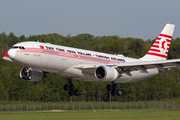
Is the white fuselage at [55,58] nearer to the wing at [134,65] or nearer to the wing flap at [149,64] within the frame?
the wing at [134,65]

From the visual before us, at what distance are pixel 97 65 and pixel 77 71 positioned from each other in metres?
2.34

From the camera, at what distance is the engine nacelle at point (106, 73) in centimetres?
3897

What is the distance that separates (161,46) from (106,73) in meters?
15.1

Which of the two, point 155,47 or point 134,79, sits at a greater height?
point 155,47

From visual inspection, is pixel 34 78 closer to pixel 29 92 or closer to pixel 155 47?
pixel 155 47

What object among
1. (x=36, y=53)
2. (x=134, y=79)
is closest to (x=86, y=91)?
(x=134, y=79)

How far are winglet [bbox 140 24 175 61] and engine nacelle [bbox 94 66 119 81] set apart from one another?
37.8ft

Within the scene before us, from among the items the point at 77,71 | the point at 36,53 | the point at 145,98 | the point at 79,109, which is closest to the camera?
the point at 36,53

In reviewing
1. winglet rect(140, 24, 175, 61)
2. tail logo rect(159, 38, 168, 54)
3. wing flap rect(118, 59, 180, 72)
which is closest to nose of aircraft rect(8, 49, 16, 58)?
wing flap rect(118, 59, 180, 72)

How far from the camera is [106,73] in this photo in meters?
38.8

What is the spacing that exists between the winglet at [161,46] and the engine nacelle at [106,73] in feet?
37.8

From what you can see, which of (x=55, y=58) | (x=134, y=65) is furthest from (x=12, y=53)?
(x=134, y=65)

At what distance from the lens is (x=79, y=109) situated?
6588 cm

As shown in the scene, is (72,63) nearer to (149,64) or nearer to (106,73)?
(106,73)
